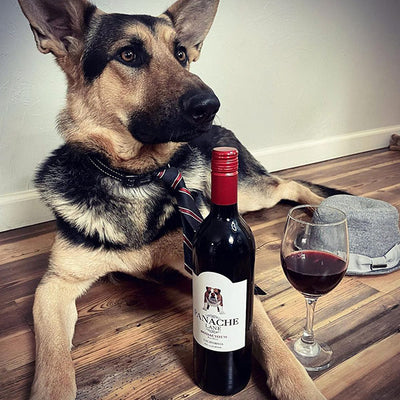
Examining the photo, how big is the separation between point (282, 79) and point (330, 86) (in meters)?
0.50

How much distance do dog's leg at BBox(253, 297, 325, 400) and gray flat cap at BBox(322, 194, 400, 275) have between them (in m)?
0.58

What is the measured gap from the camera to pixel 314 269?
3.21 ft

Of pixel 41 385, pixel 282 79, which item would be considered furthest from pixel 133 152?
pixel 282 79

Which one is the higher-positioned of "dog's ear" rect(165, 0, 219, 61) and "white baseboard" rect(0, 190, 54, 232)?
"dog's ear" rect(165, 0, 219, 61)

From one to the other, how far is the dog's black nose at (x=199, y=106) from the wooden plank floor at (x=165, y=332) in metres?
0.63

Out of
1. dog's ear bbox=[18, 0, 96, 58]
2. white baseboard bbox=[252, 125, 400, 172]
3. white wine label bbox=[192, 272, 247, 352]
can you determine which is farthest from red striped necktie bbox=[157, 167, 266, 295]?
white baseboard bbox=[252, 125, 400, 172]

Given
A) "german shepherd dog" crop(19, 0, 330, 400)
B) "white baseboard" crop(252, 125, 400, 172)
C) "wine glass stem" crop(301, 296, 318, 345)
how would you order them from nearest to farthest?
"wine glass stem" crop(301, 296, 318, 345) < "german shepherd dog" crop(19, 0, 330, 400) < "white baseboard" crop(252, 125, 400, 172)

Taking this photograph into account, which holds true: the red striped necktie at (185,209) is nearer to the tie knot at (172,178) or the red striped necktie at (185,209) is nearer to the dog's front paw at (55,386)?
the tie knot at (172,178)

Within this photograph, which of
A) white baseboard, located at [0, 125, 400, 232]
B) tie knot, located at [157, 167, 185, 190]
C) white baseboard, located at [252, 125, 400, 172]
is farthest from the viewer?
white baseboard, located at [252, 125, 400, 172]

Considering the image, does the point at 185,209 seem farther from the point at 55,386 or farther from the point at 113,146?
the point at 55,386

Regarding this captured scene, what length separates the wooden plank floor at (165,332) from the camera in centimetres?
107

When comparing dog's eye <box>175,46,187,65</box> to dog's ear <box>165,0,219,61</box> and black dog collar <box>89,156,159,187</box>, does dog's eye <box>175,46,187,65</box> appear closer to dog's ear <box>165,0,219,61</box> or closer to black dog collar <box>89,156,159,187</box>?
dog's ear <box>165,0,219,61</box>

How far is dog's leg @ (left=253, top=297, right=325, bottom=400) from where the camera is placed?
0.98 metres

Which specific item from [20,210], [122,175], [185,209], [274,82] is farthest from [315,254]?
[274,82]
